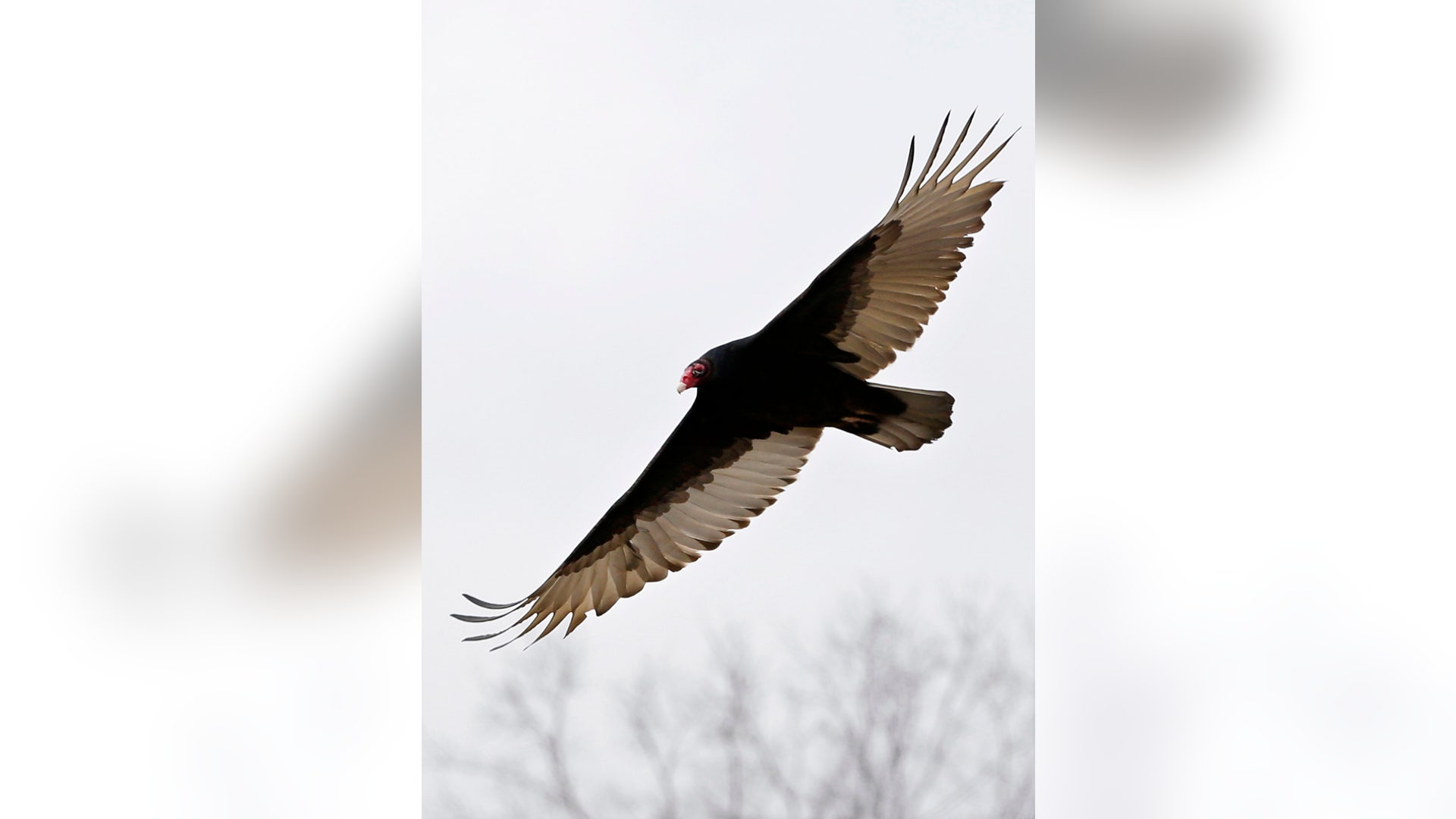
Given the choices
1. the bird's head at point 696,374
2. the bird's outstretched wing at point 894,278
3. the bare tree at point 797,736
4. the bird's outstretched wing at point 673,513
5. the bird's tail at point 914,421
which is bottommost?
the bare tree at point 797,736

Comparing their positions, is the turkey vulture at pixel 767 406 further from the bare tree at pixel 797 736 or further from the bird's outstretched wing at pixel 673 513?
the bare tree at pixel 797 736

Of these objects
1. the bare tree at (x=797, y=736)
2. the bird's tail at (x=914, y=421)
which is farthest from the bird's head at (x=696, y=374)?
the bare tree at (x=797, y=736)

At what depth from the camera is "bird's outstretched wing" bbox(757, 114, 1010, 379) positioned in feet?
5.62

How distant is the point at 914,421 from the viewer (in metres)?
1.76

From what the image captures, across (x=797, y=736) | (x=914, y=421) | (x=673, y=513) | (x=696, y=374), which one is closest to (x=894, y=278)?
(x=914, y=421)

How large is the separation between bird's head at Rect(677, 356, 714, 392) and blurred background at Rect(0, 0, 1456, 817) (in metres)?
0.03

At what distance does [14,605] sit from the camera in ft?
5.83

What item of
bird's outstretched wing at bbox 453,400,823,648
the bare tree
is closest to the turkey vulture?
bird's outstretched wing at bbox 453,400,823,648

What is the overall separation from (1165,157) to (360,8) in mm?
1364

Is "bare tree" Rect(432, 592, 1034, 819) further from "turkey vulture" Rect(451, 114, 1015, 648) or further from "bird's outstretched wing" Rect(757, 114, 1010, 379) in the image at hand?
"bird's outstretched wing" Rect(757, 114, 1010, 379)

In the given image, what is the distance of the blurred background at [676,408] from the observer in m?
1.77

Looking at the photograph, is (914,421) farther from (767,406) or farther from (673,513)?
(673,513)

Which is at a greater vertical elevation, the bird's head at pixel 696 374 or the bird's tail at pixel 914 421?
the bird's head at pixel 696 374

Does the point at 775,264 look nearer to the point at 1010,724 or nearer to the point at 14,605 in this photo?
the point at 1010,724
